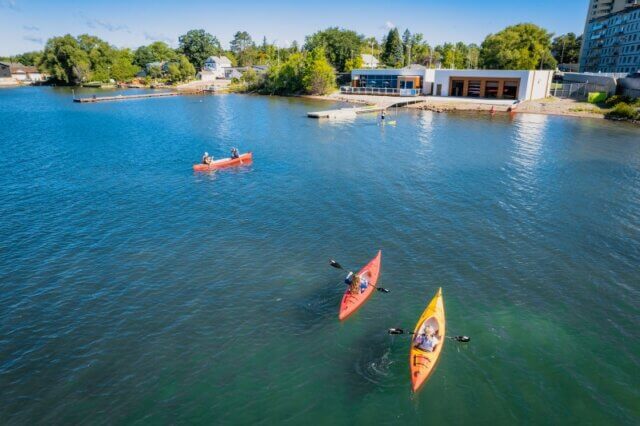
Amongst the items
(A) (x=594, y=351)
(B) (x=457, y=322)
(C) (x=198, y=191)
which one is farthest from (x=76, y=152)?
(A) (x=594, y=351)

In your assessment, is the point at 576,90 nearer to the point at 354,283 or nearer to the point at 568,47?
the point at 568,47

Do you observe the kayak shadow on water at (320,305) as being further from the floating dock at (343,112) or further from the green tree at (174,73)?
the green tree at (174,73)

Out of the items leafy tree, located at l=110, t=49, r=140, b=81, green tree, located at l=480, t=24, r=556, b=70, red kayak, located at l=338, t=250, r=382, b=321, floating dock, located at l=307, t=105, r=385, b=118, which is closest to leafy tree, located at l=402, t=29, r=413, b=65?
green tree, located at l=480, t=24, r=556, b=70

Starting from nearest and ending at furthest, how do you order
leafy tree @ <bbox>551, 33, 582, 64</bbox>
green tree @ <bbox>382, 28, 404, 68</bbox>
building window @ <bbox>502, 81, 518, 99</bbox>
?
building window @ <bbox>502, 81, 518, 99</bbox> < green tree @ <bbox>382, 28, 404, 68</bbox> < leafy tree @ <bbox>551, 33, 582, 64</bbox>

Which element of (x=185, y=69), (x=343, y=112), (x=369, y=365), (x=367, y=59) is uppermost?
(x=367, y=59)

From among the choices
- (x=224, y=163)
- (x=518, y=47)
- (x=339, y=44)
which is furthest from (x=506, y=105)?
(x=339, y=44)

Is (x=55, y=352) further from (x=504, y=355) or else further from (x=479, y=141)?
(x=479, y=141)

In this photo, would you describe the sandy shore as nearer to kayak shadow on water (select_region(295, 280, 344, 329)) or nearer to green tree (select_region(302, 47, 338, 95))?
green tree (select_region(302, 47, 338, 95))
